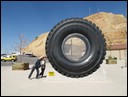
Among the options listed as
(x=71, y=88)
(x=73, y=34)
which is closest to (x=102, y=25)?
(x=71, y=88)

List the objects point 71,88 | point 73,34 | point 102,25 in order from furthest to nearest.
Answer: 1. point 102,25
2. point 71,88
3. point 73,34

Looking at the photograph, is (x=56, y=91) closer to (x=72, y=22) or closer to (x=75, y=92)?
(x=75, y=92)

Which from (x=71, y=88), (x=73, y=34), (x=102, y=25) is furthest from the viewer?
(x=102, y=25)

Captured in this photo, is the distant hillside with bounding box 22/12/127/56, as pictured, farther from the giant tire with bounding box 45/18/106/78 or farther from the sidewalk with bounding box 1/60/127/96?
the giant tire with bounding box 45/18/106/78

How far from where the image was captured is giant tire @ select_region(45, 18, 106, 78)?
4711mm

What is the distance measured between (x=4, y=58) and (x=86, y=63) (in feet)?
147

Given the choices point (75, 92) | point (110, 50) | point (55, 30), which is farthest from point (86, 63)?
point (110, 50)

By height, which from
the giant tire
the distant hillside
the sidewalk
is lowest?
the sidewalk

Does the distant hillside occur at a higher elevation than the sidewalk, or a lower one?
higher

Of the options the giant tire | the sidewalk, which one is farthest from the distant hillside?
the giant tire

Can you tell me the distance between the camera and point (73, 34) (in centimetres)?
482

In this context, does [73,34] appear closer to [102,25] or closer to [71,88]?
[71,88]

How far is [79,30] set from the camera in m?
4.75

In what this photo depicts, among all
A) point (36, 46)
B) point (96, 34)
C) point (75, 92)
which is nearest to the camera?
point (96, 34)
